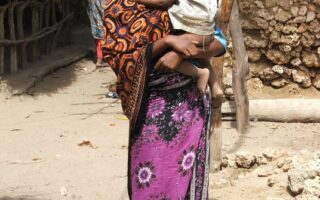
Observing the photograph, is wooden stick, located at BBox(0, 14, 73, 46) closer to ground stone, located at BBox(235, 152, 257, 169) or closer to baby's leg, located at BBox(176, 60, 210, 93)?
ground stone, located at BBox(235, 152, 257, 169)

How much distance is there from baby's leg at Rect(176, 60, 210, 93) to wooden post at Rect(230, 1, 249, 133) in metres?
3.35

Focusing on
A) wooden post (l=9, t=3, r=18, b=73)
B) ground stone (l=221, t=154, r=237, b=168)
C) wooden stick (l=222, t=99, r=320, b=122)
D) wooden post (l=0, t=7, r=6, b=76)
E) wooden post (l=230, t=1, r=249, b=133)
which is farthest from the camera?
wooden post (l=9, t=3, r=18, b=73)

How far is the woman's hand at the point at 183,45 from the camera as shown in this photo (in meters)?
2.62

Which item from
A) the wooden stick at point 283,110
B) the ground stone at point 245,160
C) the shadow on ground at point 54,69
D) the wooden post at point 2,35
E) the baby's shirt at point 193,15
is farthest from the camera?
the shadow on ground at point 54,69

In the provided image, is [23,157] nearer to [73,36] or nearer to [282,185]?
[282,185]

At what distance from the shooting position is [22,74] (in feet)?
29.3

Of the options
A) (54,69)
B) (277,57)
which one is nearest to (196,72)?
(277,57)

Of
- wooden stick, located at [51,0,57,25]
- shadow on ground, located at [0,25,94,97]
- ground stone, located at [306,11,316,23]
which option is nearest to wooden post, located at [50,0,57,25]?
wooden stick, located at [51,0,57,25]

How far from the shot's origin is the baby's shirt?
8.54 feet

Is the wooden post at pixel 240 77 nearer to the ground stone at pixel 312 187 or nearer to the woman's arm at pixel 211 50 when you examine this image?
the ground stone at pixel 312 187

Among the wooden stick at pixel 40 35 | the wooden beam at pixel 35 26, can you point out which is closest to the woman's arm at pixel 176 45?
the wooden stick at pixel 40 35

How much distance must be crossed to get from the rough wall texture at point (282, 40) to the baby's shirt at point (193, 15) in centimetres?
470

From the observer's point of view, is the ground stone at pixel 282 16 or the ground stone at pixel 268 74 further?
the ground stone at pixel 268 74

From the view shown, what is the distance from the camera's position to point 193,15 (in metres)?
2.61
